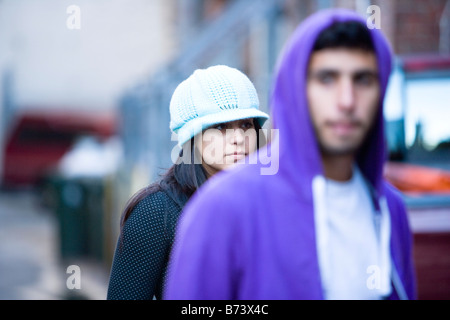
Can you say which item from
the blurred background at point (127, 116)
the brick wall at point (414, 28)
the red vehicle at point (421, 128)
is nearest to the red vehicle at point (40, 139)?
the blurred background at point (127, 116)

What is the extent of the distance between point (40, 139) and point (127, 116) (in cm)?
1590

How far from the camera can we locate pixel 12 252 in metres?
13.2

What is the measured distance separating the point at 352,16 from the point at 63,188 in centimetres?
1050

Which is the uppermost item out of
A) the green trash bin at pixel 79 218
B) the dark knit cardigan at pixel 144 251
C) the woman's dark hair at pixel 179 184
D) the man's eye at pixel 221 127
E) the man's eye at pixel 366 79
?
the man's eye at pixel 366 79

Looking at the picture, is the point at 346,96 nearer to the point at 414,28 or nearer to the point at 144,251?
the point at 144,251

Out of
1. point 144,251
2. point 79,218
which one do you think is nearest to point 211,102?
point 144,251

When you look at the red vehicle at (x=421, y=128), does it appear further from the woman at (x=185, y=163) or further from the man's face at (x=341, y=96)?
the man's face at (x=341, y=96)

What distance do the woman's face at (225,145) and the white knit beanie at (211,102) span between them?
43mm

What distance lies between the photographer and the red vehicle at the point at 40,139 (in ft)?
85.5

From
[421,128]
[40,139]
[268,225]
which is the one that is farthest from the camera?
[40,139]

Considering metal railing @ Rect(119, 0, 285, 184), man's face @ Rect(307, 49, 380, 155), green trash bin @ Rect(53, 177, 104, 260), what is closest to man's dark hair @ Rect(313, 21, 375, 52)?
man's face @ Rect(307, 49, 380, 155)

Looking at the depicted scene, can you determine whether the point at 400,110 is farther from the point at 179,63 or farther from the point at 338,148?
the point at 338,148

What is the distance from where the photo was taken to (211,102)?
2656 millimetres

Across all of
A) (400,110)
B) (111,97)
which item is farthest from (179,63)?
(111,97)
